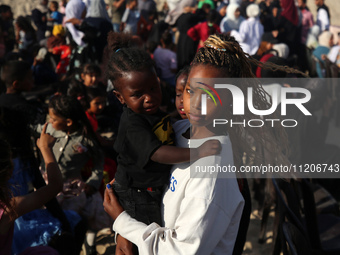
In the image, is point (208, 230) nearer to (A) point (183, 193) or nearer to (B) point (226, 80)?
(A) point (183, 193)

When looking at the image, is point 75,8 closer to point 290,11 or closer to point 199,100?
point 199,100

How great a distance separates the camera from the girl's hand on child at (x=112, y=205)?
1.75 m

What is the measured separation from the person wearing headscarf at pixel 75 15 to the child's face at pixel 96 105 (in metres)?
1.85

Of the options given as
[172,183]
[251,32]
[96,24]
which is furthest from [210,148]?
[251,32]

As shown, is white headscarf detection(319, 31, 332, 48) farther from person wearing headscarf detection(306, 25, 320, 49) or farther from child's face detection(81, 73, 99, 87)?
child's face detection(81, 73, 99, 87)

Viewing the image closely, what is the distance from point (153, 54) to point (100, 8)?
69.2 inches

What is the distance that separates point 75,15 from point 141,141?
443cm

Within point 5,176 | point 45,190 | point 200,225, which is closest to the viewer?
point 200,225

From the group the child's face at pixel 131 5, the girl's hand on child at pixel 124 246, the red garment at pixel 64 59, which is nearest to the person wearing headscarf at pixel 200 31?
the red garment at pixel 64 59

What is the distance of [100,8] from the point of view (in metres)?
5.31

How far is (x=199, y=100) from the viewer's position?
1.53 m

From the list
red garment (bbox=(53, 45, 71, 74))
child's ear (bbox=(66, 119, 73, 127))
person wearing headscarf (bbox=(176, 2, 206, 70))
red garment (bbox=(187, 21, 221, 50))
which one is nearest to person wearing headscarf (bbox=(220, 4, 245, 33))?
person wearing headscarf (bbox=(176, 2, 206, 70))

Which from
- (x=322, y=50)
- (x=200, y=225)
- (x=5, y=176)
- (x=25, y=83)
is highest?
(x=200, y=225)

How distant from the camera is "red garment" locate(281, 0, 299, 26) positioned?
9.34 metres
